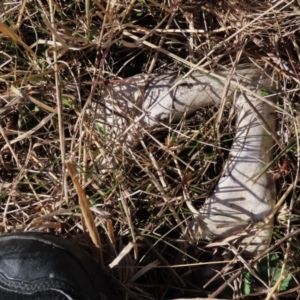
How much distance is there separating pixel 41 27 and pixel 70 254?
0.56m

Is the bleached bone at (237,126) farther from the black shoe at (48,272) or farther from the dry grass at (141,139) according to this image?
the black shoe at (48,272)

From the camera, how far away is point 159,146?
4.90ft

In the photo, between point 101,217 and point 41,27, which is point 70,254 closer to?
point 101,217

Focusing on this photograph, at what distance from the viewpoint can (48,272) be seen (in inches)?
55.8

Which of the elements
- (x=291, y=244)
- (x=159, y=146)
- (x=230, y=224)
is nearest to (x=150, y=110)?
(x=159, y=146)

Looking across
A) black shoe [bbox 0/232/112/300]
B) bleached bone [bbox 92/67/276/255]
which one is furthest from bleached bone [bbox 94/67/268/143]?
black shoe [bbox 0/232/112/300]

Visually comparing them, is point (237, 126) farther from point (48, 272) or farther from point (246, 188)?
point (48, 272)

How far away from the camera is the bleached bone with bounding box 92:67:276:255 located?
1465mm

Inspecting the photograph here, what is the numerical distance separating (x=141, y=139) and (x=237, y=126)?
9.2 inches

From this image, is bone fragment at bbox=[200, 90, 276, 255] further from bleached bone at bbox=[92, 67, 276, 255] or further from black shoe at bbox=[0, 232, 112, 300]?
black shoe at bbox=[0, 232, 112, 300]

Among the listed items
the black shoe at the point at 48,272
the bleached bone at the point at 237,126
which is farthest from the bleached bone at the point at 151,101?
the black shoe at the point at 48,272

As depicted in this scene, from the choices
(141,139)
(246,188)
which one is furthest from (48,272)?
(246,188)

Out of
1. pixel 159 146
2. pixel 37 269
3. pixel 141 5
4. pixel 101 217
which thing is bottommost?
pixel 37 269

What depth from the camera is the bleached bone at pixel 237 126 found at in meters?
1.46
